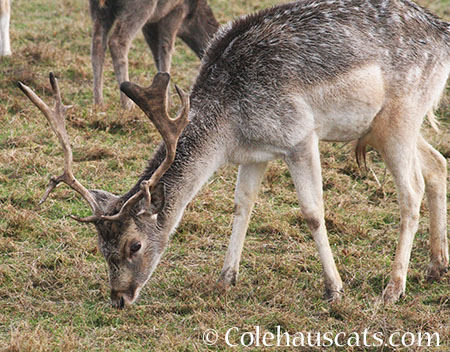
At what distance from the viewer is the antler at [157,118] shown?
15.9ft

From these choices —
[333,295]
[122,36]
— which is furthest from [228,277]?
[122,36]

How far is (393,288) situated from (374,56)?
1617 millimetres

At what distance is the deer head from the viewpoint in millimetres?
4934

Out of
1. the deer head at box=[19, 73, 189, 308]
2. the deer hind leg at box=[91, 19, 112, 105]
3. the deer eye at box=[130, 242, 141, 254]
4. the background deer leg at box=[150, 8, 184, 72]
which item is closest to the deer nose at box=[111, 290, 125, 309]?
the deer head at box=[19, 73, 189, 308]

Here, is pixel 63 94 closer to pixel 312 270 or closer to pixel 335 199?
pixel 335 199

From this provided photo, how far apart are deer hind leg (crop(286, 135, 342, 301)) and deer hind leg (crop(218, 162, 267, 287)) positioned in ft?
1.60

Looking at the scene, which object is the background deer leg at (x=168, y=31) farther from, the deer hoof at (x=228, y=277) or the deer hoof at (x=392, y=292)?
the deer hoof at (x=392, y=292)

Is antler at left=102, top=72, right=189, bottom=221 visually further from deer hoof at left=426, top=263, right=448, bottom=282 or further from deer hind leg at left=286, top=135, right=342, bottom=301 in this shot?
deer hoof at left=426, top=263, right=448, bottom=282

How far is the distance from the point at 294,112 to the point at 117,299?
1713 millimetres

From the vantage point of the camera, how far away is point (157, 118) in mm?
4988

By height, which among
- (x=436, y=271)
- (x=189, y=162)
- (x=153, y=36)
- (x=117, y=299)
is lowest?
(x=153, y=36)

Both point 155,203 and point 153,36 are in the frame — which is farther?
point 153,36

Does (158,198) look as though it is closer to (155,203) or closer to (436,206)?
(155,203)

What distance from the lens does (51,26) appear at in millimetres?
11781
